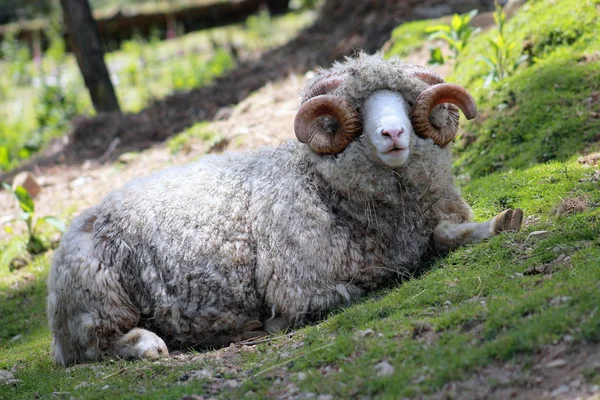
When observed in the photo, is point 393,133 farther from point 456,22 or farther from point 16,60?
point 16,60

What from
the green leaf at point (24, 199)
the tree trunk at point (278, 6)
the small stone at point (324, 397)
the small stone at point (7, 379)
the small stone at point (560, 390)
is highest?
the tree trunk at point (278, 6)

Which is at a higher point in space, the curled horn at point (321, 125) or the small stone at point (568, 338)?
the curled horn at point (321, 125)

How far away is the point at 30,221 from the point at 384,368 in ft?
21.9

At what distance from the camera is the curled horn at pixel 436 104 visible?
6.13 m

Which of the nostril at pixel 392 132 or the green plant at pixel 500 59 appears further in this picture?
the green plant at pixel 500 59

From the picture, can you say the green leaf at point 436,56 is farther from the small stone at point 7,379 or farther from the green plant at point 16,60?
the green plant at point 16,60

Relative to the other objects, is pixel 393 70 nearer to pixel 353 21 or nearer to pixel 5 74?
pixel 353 21

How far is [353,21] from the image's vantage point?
49.8 feet

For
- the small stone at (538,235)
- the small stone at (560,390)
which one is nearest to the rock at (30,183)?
the small stone at (538,235)

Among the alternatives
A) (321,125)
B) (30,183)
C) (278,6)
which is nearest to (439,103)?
(321,125)

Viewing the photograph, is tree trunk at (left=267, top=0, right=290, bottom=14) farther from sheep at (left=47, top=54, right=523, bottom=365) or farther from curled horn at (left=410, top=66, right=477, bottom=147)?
curled horn at (left=410, top=66, right=477, bottom=147)

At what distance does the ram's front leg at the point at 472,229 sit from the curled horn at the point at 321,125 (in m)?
1.09

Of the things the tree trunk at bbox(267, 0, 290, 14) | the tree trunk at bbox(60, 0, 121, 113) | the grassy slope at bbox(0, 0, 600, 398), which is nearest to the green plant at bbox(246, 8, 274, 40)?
the tree trunk at bbox(267, 0, 290, 14)

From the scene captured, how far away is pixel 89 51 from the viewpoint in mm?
14039
